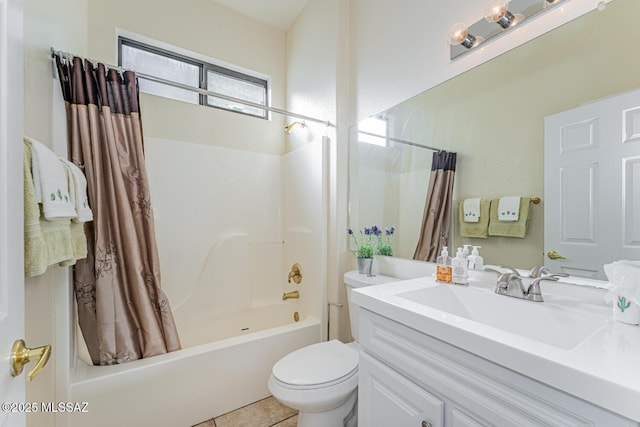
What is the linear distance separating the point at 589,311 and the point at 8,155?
1491 millimetres

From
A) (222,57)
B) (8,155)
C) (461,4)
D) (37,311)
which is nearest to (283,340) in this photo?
(37,311)

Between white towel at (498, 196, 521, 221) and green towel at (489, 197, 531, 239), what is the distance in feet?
0.04

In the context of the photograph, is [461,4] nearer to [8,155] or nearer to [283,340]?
[8,155]

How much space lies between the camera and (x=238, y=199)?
239 cm

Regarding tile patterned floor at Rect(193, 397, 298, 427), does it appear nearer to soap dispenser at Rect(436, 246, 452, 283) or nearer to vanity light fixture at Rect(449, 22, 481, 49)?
soap dispenser at Rect(436, 246, 452, 283)

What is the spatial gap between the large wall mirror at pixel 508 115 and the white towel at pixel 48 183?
149cm

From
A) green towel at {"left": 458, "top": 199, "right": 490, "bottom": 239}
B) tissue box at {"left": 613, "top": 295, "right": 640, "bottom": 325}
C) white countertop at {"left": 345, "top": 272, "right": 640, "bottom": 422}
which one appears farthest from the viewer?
green towel at {"left": 458, "top": 199, "right": 490, "bottom": 239}

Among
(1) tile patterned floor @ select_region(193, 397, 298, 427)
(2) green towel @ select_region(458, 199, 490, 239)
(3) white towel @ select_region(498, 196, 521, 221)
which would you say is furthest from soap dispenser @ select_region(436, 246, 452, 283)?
(1) tile patterned floor @ select_region(193, 397, 298, 427)

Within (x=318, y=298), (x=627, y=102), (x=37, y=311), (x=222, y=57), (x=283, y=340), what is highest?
(x=222, y=57)

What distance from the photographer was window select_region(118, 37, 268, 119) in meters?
2.09

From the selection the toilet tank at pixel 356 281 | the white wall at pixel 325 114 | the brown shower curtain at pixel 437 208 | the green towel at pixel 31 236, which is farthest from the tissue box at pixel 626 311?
the green towel at pixel 31 236

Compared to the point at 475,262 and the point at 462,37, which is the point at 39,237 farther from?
the point at 462,37

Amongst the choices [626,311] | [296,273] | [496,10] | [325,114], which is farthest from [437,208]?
[296,273]

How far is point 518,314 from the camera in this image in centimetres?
87
